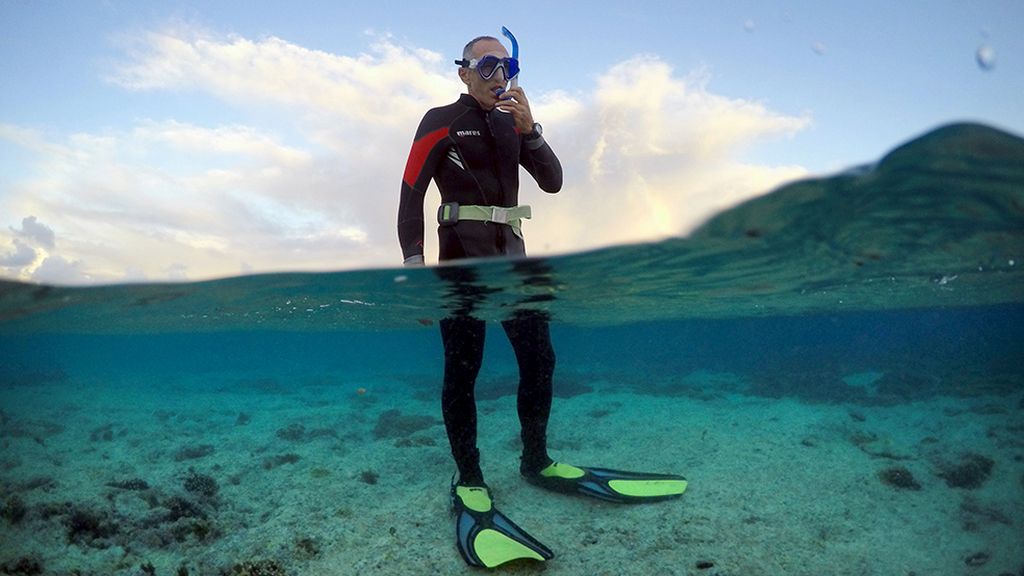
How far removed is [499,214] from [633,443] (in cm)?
589

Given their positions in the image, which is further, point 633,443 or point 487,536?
point 633,443

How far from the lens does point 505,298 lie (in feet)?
31.8

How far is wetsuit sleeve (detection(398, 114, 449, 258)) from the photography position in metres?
5.42

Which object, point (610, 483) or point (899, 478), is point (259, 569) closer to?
point (610, 483)

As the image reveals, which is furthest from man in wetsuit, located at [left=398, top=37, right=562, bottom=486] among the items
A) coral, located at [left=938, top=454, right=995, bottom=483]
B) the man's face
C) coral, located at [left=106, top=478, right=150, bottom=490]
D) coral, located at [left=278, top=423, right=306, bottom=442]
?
coral, located at [left=278, top=423, right=306, bottom=442]

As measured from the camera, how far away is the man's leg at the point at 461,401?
5.61m

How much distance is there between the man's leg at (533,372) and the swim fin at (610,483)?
Answer: 1.54 ft

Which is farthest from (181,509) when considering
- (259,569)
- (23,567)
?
(259,569)

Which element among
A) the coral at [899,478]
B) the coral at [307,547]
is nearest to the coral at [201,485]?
the coral at [307,547]

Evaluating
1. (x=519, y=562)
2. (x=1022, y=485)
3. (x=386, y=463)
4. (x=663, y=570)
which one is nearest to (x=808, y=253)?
(x=1022, y=485)

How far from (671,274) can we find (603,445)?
12.6 feet

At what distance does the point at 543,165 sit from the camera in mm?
5812

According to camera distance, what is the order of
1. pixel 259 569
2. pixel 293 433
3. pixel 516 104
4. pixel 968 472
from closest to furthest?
pixel 259 569
pixel 516 104
pixel 968 472
pixel 293 433

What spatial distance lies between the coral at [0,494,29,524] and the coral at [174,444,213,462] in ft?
11.1
